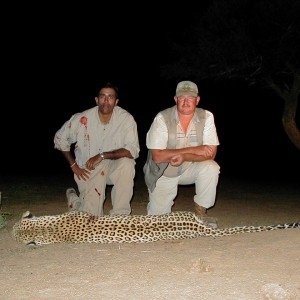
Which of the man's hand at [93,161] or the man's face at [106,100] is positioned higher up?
the man's face at [106,100]

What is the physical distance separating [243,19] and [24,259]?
10.4 m

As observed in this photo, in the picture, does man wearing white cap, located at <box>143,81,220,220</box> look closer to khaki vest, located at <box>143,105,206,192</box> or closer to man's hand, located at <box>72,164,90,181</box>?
khaki vest, located at <box>143,105,206,192</box>

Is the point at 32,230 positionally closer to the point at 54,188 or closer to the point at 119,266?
the point at 119,266

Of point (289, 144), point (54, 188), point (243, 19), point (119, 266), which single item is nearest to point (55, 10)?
point (289, 144)

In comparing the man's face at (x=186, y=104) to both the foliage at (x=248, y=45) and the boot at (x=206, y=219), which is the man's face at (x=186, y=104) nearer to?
the boot at (x=206, y=219)

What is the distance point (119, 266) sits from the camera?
4090 mm

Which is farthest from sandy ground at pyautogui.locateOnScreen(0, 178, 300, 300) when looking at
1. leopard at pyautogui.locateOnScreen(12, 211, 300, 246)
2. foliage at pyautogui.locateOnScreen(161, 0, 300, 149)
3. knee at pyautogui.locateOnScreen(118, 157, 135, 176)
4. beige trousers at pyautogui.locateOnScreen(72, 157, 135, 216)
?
foliage at pyautogui.locateOnScreen(161, 0, 300, 149)

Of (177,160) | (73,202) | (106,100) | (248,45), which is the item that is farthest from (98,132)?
(248,45)

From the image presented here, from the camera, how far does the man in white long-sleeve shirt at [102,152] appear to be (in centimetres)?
613

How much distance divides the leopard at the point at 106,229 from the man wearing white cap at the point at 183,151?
861 millimetres

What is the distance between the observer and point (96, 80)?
28.5 metres

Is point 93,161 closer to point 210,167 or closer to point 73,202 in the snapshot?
point 73,202

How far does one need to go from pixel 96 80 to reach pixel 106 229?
24.0 metres

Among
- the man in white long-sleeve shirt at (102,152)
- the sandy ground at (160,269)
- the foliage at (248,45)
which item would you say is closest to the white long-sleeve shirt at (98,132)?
the man in white long-sleeve shirt at (102,152)
